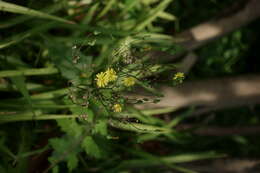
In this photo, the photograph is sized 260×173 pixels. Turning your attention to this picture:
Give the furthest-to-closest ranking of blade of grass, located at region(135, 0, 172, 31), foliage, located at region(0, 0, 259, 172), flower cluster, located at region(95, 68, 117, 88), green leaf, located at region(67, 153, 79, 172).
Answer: blade of grass, located at region(135, 0, 172, 31), green leaf, located at region(67, 153, 79, 172), foliage, located at region(0, 0, 259, 172), flower cluster, located at region(95, 68, 117, 88)

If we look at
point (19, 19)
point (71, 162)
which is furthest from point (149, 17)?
point (71, 162)

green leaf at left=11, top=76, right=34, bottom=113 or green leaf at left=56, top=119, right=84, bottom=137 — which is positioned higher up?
green leaf at left=11, top=76, right=34, bottom=113

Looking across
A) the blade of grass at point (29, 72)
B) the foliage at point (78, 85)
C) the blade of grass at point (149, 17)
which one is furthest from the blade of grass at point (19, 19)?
the blade of grass at point (149, 17)

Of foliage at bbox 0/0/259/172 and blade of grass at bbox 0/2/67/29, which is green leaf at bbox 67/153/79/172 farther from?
blade of grass at bbox 0/2/67/29

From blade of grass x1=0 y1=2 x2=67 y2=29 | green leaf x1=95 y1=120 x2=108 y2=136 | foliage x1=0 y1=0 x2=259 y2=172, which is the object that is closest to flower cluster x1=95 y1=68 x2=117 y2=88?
foliage x1=0 y1=0 x2=259 y2=172

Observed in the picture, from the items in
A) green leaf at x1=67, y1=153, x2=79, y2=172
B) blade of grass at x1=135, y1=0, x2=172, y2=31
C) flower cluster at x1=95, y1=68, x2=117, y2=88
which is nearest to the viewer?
flower cluster at x1=95, y1=68, x2=117, y2=88

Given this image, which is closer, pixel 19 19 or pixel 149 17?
pixel 19 19

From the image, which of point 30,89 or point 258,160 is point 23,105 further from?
point 258,160

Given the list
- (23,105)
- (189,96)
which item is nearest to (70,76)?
(23,105)

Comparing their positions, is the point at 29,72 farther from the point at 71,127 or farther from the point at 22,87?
the point at 71,127
